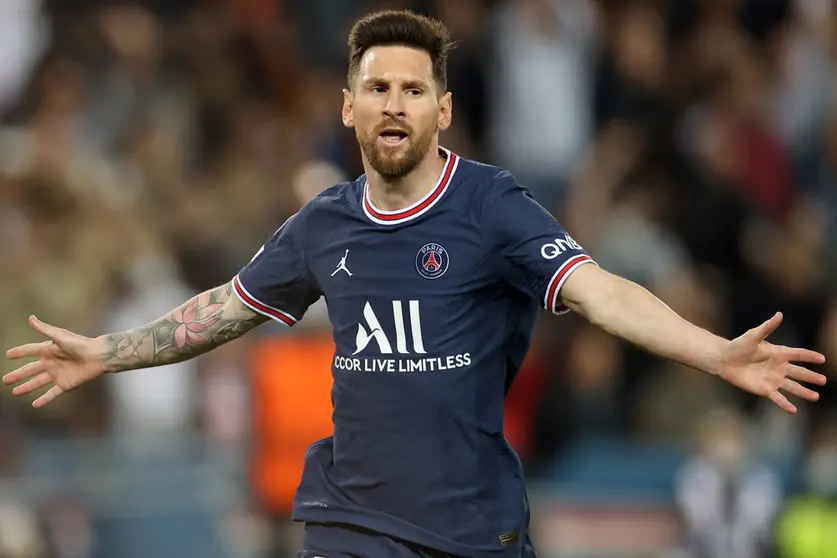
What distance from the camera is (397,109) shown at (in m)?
5.03

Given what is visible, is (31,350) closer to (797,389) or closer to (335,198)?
(335,198)

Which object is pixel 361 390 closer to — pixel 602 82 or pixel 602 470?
pixel 602 470

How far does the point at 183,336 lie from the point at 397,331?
0.94 meters

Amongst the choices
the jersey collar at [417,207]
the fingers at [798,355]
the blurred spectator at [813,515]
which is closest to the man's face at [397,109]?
the jersey collar at [417,207]

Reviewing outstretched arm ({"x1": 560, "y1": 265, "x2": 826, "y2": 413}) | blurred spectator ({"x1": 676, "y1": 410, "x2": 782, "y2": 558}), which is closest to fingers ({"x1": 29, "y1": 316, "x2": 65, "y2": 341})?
outstretched arm ({"x1": 560, "y1": 265, "x2": 826, "y2": 413})

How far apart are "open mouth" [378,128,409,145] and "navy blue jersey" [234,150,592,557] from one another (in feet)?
0.67

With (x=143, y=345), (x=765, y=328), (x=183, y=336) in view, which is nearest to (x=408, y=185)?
(x=183, y=336)

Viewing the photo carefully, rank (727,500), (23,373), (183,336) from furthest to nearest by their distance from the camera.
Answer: (727,500)
(183,336)
(23,373)

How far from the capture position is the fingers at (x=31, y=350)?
5351mm

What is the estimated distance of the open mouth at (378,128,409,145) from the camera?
5078mm

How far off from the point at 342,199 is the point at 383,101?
0.43 meters

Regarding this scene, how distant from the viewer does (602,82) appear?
11.7 m

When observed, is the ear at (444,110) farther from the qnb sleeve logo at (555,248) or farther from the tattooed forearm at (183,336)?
the tattooed forearm at (183,336)

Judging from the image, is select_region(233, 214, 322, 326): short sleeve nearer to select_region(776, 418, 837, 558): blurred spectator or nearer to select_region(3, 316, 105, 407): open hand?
select_region(3, 316, 105, 407): open hand
